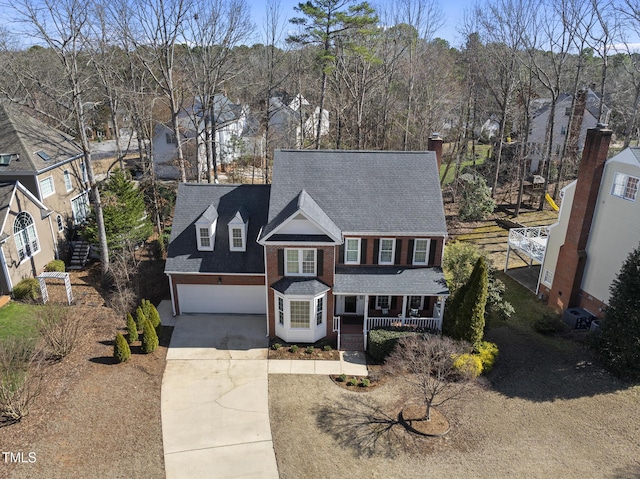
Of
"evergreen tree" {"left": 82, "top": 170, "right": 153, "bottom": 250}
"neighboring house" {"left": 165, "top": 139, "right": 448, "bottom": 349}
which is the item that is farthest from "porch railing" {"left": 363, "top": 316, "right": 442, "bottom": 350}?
"evergreen tree" {"left": 82, "top": 170, "right": 153, "bottom": 250}

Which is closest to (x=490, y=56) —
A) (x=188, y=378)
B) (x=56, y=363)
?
(x=188, y=378)

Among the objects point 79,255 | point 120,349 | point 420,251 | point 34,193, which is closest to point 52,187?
point 34,193

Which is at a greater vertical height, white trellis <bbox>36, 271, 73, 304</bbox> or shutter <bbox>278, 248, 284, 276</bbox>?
shutter <bbox>278, 248, 284, 276</bbox>

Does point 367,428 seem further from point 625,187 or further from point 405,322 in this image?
point 625,187

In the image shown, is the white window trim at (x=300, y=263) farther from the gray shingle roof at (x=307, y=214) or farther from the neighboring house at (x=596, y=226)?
the neighboring house at (x=596, y=226)

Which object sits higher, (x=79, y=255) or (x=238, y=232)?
(x=238, y=232)

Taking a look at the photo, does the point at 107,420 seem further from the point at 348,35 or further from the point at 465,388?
the point at 348,35

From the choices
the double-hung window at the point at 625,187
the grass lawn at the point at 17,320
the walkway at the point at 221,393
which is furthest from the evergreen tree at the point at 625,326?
the grass lawn at the point at 17,320

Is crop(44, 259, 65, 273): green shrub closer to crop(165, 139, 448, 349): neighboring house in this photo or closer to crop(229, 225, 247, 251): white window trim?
crop(165, 139, 448, 349): neighboring house
